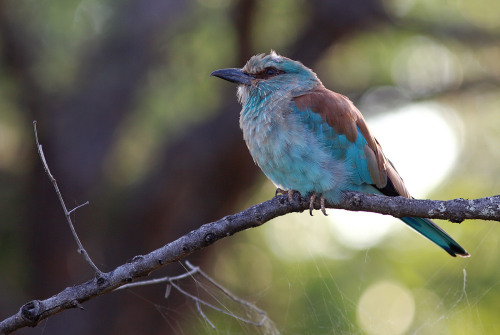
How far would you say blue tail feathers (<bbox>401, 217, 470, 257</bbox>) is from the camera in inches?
150

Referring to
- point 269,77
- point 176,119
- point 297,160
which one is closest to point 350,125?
point 297,160

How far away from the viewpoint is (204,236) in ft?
9.51

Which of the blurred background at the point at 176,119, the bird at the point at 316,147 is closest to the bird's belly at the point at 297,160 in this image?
the bird at the point at 316,147

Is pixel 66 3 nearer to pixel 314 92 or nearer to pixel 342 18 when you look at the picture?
pixel 342 18

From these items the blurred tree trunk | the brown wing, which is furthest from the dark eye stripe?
the blurred tree trunk

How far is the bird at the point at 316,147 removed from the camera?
11.7 feet

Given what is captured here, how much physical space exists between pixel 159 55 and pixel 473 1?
11.8 feet

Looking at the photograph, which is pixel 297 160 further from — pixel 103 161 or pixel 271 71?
pixel 103 161

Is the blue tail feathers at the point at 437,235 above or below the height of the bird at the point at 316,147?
below

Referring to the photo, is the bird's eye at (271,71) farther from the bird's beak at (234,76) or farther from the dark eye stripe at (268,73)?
the bird's beak at (234,76)

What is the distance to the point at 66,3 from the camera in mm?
7754

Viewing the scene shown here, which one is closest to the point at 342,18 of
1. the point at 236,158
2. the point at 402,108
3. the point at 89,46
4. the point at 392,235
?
the point at 402,108

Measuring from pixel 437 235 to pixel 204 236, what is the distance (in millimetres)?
1609

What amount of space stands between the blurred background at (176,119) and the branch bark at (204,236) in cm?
353
